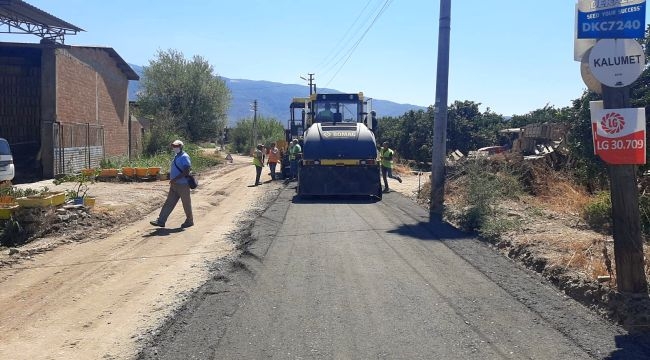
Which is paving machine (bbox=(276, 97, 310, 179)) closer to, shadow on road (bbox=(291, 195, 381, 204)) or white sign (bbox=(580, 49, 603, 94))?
shadow on road (bbox=(291, 195, 381, 204))

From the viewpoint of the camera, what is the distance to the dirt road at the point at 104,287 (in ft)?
19.1

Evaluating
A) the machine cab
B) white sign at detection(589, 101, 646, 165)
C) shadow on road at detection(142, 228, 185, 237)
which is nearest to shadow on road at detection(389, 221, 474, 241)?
shadow on road at detection(142, 228, 185, 237)

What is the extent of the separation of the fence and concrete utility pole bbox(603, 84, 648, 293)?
2099 centimetres

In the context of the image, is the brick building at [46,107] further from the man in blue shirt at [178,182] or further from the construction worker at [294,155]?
the man in blue shirt at [178,182]

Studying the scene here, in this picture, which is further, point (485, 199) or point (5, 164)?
point (5, 164)

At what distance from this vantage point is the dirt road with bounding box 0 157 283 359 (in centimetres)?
583

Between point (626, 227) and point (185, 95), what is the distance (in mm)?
51328

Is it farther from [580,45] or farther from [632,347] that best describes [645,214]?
[632,347]

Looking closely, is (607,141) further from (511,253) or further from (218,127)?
(218,127)

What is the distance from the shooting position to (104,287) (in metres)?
7.84

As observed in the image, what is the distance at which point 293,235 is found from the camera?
11.3 meters

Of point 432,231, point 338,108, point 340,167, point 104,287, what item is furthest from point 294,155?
point 104,287

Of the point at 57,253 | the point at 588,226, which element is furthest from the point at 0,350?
the point at 588,226

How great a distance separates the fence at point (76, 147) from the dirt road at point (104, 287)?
11.4 m
